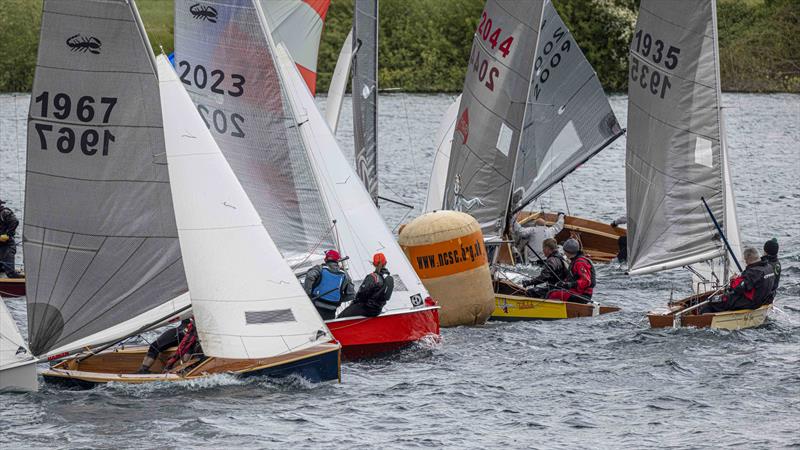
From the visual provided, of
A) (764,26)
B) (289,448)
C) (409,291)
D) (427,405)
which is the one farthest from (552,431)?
(764,26)

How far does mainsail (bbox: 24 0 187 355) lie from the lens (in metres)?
15.3

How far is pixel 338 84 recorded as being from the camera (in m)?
25.6

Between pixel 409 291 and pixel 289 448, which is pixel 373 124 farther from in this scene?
pixel 289 448

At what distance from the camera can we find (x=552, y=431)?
591 inches

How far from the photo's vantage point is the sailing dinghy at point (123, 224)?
15.4 m

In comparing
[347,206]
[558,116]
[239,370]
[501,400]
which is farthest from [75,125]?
[558,116]

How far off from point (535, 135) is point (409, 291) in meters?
8.90

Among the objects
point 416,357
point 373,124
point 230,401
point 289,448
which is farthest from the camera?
point 373,124

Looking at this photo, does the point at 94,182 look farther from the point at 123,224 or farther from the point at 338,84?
the point at 338,84

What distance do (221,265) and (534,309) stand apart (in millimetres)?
6466

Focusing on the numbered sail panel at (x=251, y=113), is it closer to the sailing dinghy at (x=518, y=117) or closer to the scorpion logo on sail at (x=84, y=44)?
the scorpion logo on sail at (x=84, y=44)

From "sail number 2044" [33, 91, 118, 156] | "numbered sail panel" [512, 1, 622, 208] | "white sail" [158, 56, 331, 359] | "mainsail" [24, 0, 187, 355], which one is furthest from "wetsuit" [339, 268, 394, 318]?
"numbered sail panel" [512, 1, 622, 208]

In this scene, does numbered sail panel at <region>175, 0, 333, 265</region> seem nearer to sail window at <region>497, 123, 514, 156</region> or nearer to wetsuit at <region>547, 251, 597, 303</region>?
wetsuit at <region>547, 251, 597, 303</region>

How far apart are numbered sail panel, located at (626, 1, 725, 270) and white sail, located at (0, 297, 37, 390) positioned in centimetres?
898
